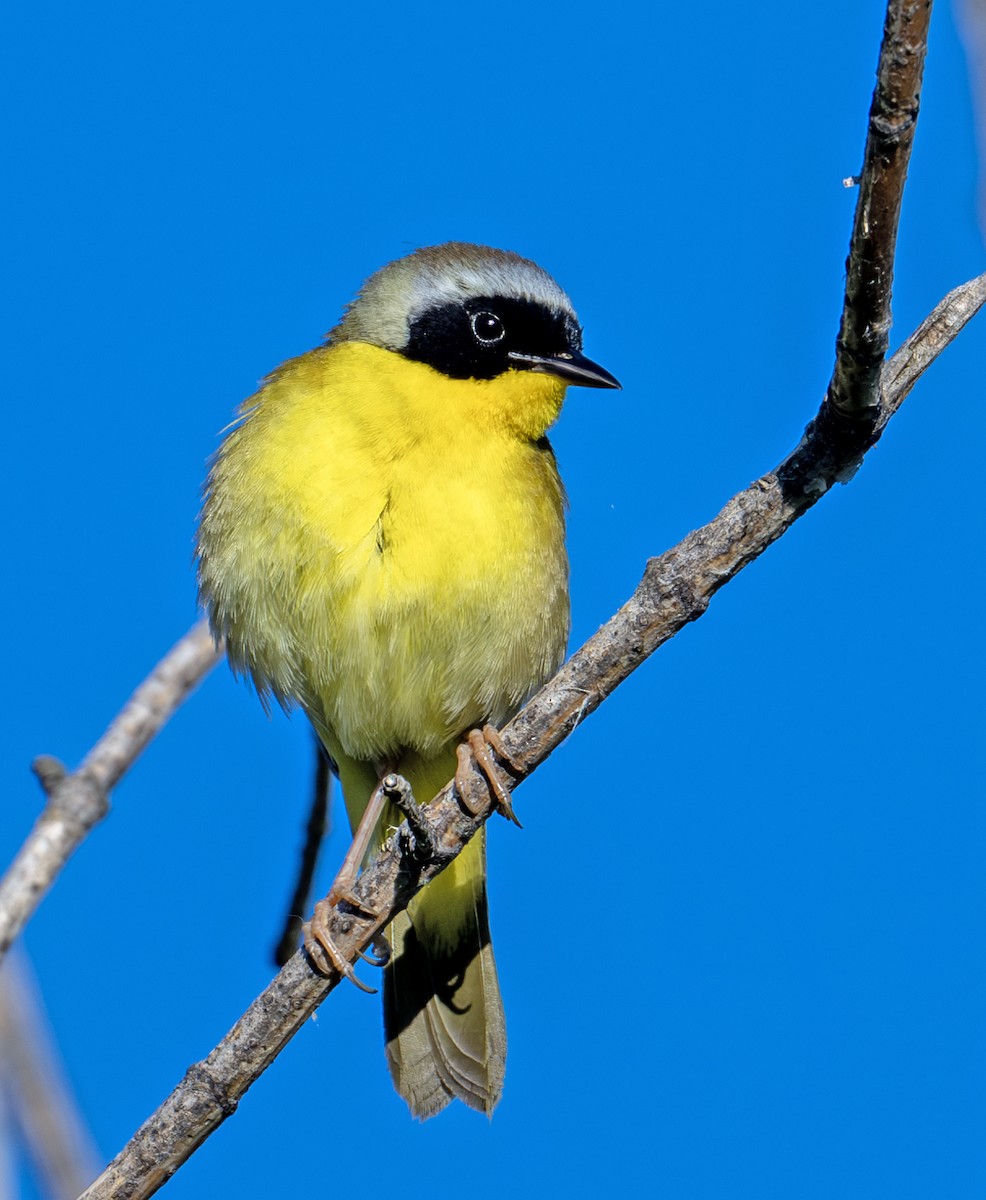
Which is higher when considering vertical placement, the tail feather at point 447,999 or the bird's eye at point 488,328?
the bird's eye at point 488,328

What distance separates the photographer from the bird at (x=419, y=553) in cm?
437

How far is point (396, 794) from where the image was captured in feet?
10.7

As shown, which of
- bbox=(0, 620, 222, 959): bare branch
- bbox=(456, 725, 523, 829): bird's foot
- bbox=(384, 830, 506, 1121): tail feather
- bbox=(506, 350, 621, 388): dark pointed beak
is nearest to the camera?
bbox=(456, 725, 523, 829): bird's foot

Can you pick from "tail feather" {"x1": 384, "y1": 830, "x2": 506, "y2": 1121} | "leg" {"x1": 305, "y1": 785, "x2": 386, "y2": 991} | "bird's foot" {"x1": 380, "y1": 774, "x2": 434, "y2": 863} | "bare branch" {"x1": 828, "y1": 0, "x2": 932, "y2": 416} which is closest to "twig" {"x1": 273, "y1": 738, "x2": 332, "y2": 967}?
"leg" {"x1": 305, "y1": 785, "x2": 386, "y2": 991}

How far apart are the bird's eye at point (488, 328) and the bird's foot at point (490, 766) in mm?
1461

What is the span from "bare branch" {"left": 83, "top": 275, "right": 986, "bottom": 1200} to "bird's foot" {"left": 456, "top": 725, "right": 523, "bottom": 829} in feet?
0.09

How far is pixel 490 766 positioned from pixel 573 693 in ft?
1.63

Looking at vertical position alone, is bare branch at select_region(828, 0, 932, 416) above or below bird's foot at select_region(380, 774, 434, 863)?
above

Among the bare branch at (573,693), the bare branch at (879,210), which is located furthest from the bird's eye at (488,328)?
the bare branch at (879,210)

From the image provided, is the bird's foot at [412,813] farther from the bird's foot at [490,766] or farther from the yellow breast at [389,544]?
the yellow breast at [389,544]

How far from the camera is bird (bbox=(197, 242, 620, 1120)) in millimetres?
4367

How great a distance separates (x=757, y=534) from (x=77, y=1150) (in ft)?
7.59

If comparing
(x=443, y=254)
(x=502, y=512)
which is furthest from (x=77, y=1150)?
(x=443, y=254)

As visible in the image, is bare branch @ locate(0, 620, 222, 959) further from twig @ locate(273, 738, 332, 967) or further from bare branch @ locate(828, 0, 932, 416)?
bare branch @ locate(828, 0, 932, 416)
